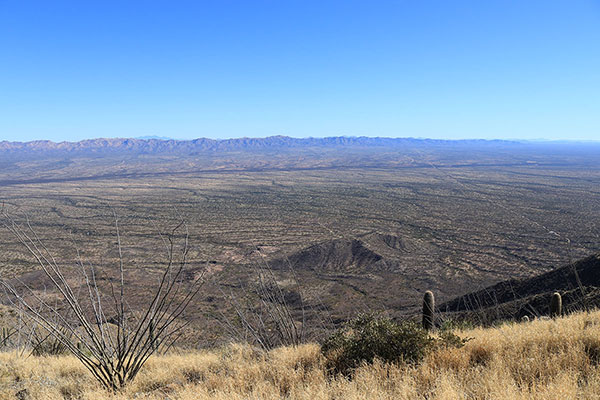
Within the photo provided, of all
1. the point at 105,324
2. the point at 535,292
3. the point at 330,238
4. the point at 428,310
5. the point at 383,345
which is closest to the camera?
the point at 383,345

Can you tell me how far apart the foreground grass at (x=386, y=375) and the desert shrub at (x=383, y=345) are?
182mm

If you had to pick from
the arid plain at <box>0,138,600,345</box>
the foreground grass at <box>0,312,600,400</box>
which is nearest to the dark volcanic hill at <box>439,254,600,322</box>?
the arid plain at <box>0,138,600,345</box>

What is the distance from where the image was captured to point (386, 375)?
4.55m

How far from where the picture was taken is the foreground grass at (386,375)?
3904 mm

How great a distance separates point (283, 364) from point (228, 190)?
7238cm

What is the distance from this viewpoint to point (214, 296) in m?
21.7

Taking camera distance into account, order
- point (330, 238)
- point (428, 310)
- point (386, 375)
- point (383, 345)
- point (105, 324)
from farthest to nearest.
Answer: point (330, 238), point (428, 310), point (105, 324), point (383, 345), point (386, 375)

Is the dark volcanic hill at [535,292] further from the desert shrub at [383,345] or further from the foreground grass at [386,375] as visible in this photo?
the desert shrub at [383,345]

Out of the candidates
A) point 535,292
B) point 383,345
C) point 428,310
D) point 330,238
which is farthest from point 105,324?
point 330,238

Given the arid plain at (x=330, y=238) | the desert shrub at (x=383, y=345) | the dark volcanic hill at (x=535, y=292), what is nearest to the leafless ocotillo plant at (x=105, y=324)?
the arid plain at (x=330, y=238)

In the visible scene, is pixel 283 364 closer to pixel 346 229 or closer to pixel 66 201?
pixel 346 229

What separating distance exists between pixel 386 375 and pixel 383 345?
2.22ft

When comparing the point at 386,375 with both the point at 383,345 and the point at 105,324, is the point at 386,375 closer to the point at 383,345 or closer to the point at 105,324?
the point at 383,345

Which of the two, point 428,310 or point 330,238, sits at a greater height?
point 428,310
